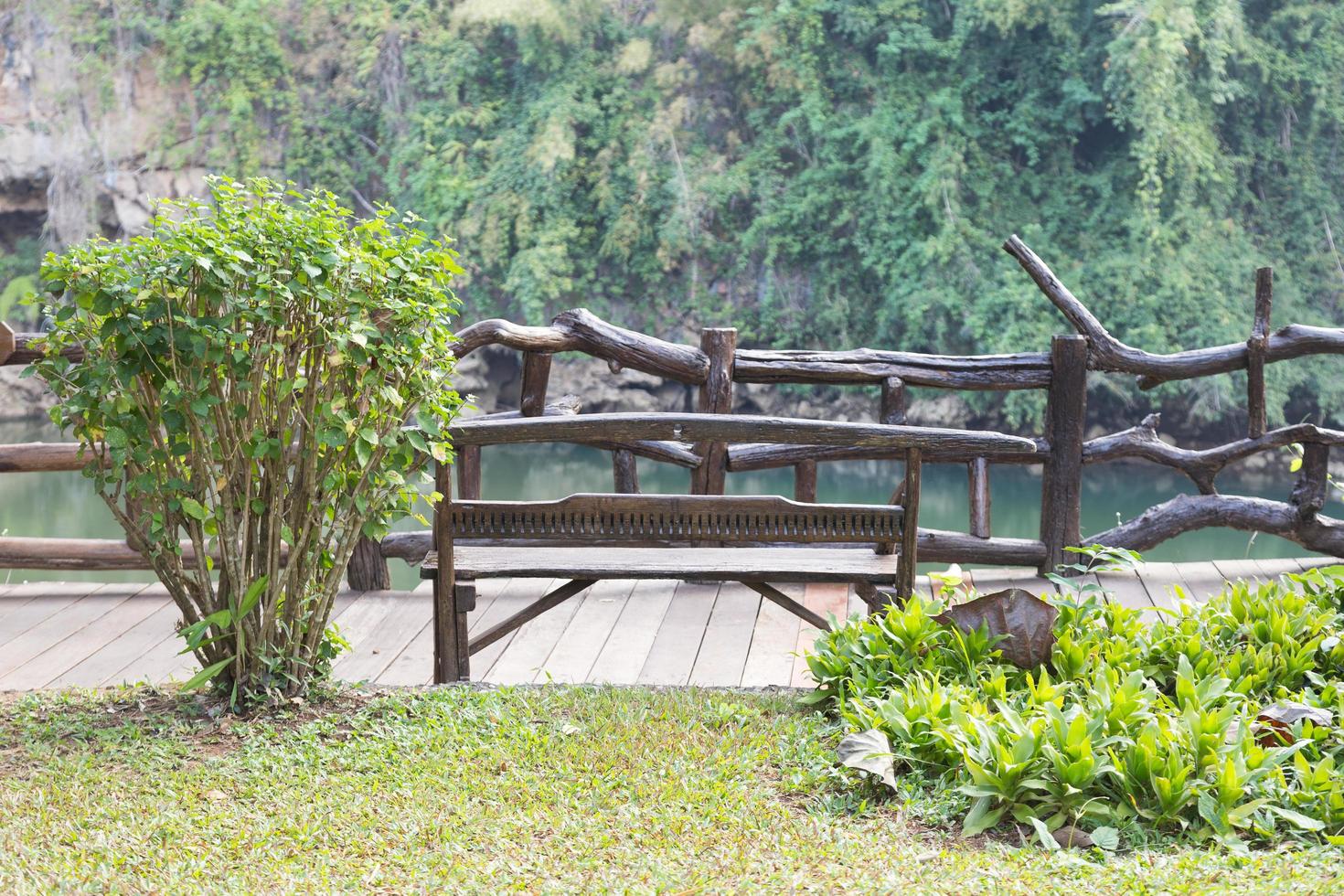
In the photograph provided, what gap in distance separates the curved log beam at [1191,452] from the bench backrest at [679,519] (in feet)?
6.00

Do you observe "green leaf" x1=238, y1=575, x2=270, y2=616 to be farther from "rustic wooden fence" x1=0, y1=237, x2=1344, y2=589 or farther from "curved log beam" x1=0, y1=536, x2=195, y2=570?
"curved log beam" x1=0, y1=536, x2=195, y2=570

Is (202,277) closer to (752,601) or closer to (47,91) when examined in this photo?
(752,601)

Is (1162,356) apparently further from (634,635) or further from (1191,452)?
(634,635)

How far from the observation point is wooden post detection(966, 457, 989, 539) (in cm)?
471

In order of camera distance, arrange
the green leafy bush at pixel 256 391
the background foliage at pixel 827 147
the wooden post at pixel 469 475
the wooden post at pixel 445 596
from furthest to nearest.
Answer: the background foliage at pixel 827 147, the wooden post at pixel 469 475, the wooden post at pixel 445 596, the green leafy bush at pixel 256 391

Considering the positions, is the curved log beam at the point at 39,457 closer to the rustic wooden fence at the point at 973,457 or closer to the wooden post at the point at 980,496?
the rustic wooden fence at the point at 973,457

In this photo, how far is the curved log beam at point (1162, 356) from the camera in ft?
15.6

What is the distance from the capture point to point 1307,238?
15.0 metres

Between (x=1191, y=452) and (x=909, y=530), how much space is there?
80.8 inches

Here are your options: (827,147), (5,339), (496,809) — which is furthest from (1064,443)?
(827,147)

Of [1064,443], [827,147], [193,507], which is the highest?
[827,147]

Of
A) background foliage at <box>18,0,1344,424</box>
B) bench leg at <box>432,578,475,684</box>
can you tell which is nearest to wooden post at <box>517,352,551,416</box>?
bench leg at <box>432,578,475,684</box>

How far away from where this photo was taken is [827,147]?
615 inches

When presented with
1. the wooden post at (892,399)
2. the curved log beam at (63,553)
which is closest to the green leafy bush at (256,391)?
the curved log beam at (63,553)
